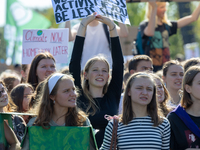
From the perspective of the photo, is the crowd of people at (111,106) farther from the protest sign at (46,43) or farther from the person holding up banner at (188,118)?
the protest sign at (46,43)

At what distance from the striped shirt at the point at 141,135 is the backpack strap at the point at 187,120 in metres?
0.18

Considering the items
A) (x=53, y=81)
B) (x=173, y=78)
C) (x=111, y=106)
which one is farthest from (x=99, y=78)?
(x=173, y=78)

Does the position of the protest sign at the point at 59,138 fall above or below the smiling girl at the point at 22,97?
below

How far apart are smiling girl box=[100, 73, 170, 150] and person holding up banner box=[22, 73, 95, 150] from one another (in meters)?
0.34

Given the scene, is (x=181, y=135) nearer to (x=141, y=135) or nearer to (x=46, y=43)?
(x=141, y=135)

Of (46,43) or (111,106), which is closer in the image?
(111,106)

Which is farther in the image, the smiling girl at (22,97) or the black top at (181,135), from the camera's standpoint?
the smiling girl at (22,97)

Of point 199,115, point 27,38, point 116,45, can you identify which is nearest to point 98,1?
point 116,45

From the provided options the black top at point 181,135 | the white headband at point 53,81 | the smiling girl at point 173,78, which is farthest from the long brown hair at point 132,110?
A: the smiling girl at point 173,78

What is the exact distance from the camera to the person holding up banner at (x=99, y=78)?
4.25 meters

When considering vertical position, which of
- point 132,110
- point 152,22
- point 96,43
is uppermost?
point 152,22

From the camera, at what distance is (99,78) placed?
441 centimetres

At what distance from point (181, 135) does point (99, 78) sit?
122 centimetres

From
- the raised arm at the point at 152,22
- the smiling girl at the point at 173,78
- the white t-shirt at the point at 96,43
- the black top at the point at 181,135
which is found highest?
the raised arm at the point at 152,22
